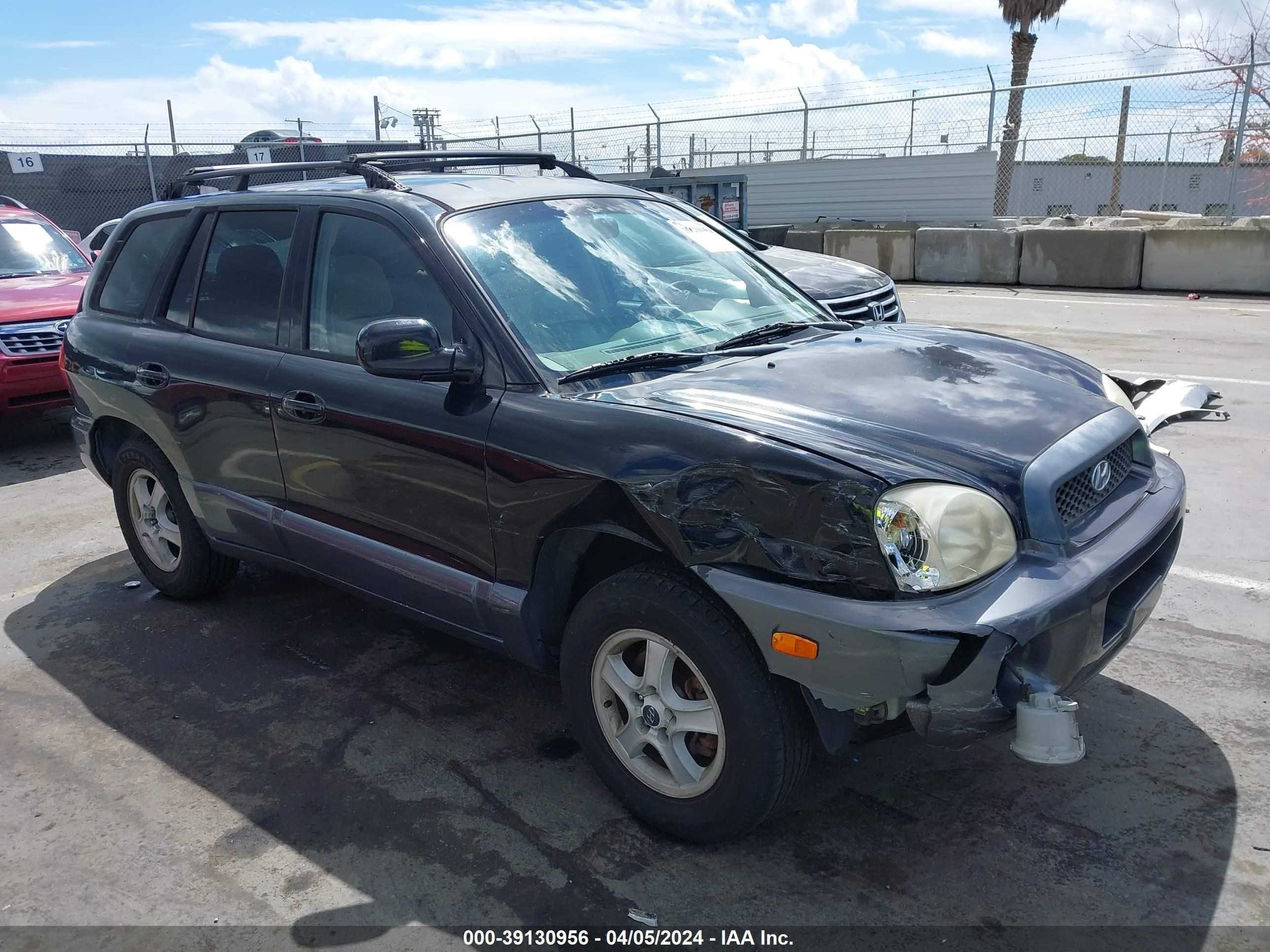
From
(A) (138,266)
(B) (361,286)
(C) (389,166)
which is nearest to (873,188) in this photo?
(C) (389,166)

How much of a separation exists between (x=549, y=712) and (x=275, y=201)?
222 cm

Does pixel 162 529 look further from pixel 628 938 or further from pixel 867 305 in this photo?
pixel 867 305

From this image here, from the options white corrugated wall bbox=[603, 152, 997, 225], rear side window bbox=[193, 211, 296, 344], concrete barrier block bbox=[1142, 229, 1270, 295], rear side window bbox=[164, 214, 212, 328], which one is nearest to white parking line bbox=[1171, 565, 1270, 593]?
rear side window bbox=[193, 211, 296, 344]

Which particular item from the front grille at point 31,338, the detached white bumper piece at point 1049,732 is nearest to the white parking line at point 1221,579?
the detached white bumper piece at point 1049,732

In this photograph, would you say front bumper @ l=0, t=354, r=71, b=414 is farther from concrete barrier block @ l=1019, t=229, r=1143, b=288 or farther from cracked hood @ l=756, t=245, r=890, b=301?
concrete barrier block @ l=1019, t=229, r=1143, b=288

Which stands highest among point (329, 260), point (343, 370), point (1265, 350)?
point (329, 260)

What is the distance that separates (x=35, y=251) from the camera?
9320 millimetres

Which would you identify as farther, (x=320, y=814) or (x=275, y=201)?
(x=275, y=201)

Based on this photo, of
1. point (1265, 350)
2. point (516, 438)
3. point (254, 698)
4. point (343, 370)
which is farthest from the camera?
point (1265, 350)

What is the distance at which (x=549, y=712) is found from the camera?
3.77 meters

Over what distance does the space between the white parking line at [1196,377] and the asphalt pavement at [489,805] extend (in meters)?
4.11

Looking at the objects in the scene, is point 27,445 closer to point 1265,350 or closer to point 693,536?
point 693,536

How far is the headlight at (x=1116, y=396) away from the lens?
334cm

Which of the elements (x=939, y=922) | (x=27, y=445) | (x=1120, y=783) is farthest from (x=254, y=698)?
(x=27, y=445)
